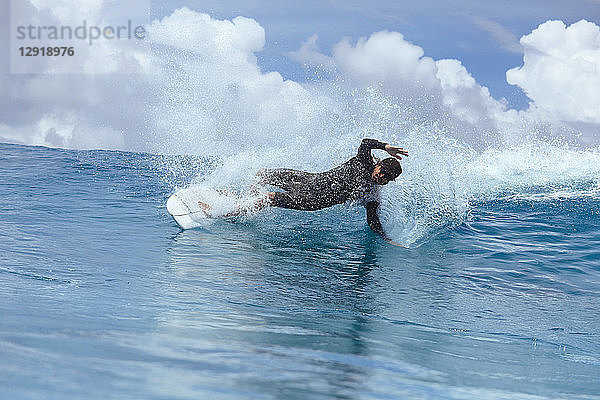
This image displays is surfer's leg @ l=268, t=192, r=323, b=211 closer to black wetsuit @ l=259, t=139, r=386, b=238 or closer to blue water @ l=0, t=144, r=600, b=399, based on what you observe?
black wetsuit @ l=259, t=139, r=386, b=238

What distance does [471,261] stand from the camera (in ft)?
24.5

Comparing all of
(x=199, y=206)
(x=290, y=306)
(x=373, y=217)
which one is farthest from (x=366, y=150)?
(x=290, y=306)

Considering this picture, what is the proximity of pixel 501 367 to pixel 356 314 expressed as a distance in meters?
1.39

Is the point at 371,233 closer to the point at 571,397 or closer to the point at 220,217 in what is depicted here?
the point at 220,217

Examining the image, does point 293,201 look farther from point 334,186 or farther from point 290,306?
point 290,306

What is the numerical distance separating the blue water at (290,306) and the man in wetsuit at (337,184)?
533mm

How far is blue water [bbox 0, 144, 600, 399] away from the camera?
2441mm

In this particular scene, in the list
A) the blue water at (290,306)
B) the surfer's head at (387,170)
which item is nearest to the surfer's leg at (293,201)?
the blue water at (290,306)

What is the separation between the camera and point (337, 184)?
7.92m

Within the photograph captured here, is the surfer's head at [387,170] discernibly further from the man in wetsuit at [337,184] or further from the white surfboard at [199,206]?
the white surfboard at [199,206]

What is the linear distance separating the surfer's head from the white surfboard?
7.95 ft

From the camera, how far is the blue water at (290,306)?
244cm

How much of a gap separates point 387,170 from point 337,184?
85 cm

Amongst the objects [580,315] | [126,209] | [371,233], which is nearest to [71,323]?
[580,315]
